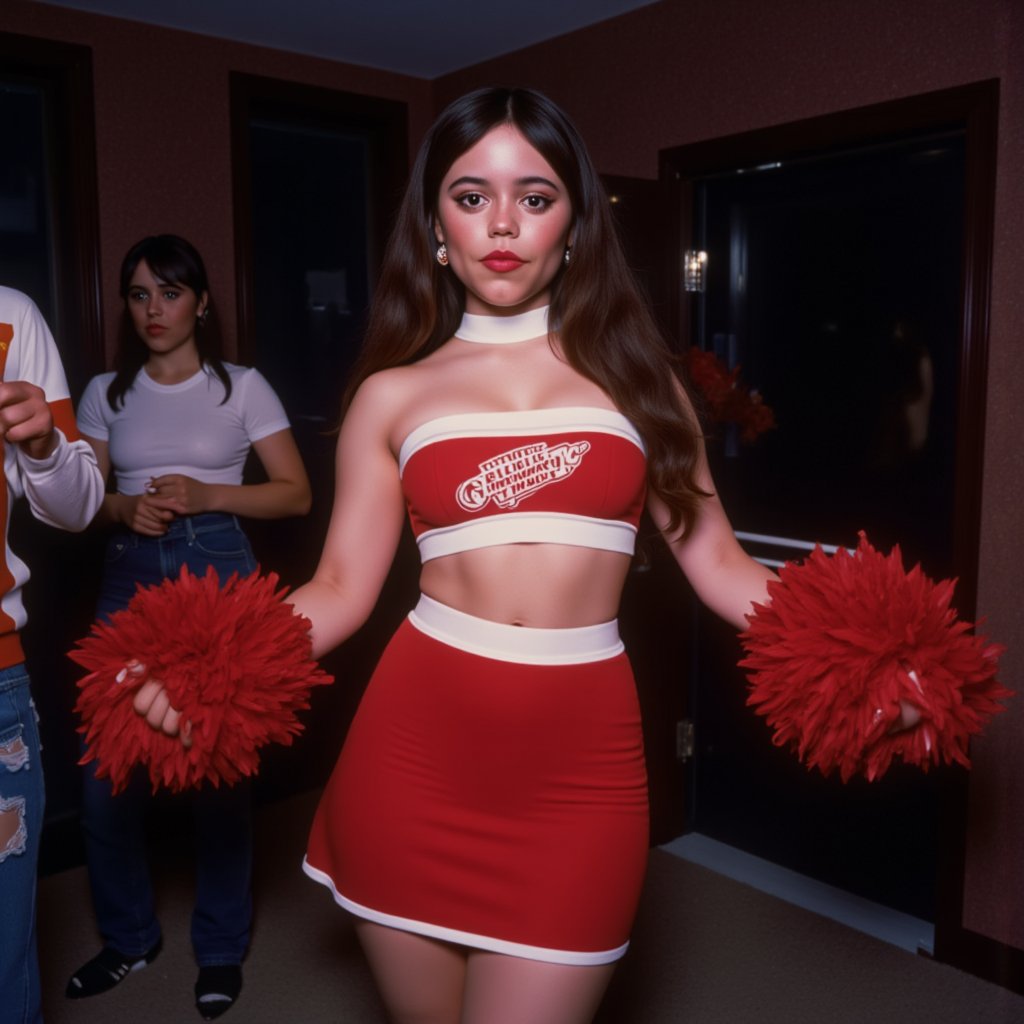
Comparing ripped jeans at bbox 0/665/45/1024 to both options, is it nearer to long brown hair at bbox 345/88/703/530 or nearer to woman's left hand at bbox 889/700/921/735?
long brown hair at bbox 345/88/703/530

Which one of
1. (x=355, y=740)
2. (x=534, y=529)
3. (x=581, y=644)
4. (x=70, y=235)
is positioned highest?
(x=70, y=235)

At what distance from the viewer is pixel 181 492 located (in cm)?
274

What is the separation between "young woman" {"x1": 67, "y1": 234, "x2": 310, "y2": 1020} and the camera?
279cm

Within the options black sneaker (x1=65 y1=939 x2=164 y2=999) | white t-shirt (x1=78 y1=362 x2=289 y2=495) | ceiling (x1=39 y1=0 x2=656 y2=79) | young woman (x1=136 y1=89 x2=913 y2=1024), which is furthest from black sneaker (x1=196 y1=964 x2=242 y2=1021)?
ceiling (x1=39 y1=0 x2=656 y2=79)

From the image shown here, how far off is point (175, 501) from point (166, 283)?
0.58 meters

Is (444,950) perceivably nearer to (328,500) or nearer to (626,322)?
(626,322)

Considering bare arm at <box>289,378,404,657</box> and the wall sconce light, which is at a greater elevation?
the wall sconce light

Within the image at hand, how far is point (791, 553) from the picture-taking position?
141 inches

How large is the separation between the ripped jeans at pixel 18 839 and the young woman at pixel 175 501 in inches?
49.3

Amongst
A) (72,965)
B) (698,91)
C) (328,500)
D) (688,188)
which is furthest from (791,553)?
(72,965)

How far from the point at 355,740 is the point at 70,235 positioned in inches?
105

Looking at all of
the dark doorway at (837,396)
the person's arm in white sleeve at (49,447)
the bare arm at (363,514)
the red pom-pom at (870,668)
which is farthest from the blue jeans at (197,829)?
the red pom-pom at (870,668)

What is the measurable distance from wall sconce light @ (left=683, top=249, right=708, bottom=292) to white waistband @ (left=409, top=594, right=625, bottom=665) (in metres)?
2.33

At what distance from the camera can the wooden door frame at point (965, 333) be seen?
274 centimetres
